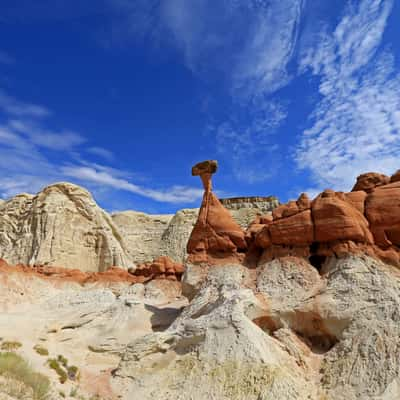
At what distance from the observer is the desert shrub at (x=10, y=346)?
1052cm

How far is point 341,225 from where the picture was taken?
33.2 feet

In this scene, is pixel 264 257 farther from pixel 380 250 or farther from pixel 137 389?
pixel 137 389

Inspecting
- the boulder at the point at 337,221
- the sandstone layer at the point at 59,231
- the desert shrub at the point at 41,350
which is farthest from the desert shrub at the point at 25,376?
the sandstone layer at the point at 59,231

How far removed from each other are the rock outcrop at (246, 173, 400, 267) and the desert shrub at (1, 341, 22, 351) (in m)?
7.31

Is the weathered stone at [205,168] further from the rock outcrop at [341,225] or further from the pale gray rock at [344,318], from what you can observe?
the pale gray rock at [344,318]

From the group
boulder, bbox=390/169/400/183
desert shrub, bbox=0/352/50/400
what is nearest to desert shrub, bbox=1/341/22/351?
desert shrub, bbox=0/352/50/400

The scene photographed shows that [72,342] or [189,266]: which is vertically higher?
[189,266]

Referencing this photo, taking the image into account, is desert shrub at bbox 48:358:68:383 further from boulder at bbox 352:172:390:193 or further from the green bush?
boulder at bbox 352:172:390:193

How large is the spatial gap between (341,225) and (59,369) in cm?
775

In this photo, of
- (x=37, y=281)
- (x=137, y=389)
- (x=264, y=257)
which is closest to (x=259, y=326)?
(x=264, y=257)

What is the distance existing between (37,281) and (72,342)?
8397 mm

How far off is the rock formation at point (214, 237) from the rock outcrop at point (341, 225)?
3.00 feet

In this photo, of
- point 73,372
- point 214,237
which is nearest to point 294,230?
point 214,237

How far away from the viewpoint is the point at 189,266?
12.7m
